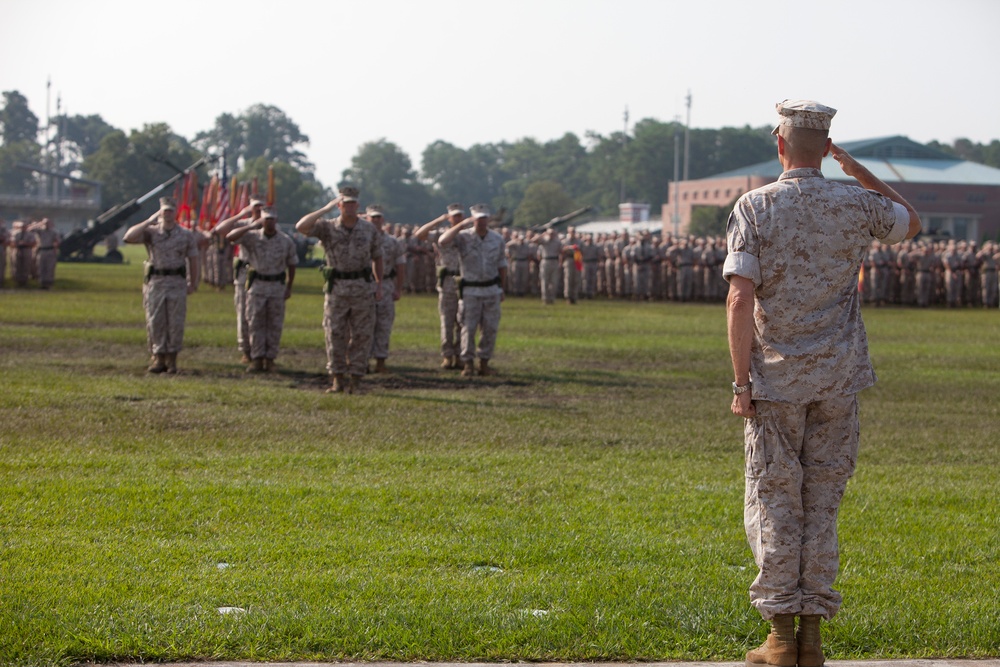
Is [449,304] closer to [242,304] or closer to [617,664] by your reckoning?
[242,304]

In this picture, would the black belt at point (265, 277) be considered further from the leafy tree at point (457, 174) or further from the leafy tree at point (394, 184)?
the leafy tree at point (457, 174)

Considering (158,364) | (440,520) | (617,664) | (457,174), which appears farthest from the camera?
(457,174)

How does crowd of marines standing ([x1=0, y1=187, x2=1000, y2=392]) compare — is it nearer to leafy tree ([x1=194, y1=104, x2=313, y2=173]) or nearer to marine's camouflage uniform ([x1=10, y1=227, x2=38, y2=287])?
marine's camouflage uniform ([x1=10, y1=227, x2=38, y2=287])

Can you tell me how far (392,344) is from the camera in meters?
20.8

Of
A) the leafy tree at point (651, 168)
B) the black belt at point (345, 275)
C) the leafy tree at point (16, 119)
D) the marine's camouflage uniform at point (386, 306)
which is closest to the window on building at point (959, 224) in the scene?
the leafy tree at point (651, 168)

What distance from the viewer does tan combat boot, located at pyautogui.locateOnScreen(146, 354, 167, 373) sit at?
1583 centimetres

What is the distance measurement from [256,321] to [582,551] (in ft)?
33.5

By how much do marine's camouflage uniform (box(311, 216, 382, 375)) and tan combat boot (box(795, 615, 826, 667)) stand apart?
9542 millimetres

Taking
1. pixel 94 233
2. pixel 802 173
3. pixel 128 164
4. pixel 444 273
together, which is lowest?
pixel 444 273

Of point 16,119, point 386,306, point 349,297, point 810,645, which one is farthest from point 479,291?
point 16,119

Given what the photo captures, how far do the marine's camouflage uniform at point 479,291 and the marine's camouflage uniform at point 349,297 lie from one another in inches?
91.9

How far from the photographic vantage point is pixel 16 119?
16425 centimetres

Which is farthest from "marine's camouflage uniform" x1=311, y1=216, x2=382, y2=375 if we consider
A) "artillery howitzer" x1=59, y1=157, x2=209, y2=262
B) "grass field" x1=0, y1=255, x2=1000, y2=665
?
"artillery howitzer" x1=59, y1=157, x2=209, y2=262

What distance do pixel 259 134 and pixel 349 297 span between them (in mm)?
163821
